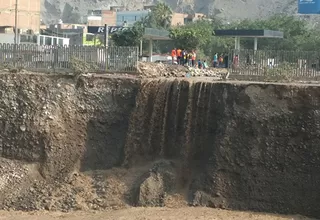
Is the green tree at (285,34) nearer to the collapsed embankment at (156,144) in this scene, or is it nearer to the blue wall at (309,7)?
the blue wall at (309,7)

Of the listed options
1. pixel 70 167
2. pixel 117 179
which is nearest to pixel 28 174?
pixel 70 167

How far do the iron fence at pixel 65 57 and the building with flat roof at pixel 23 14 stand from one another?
106 ft

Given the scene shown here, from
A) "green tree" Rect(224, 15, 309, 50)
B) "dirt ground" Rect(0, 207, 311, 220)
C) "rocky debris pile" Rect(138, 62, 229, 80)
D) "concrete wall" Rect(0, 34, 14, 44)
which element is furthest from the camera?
"green tree" Rect(224, 15, 309, 50)

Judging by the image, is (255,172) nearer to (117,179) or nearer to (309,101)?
(309,101)

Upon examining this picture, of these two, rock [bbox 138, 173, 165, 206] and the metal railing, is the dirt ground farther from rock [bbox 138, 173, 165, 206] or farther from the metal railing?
the metal railing

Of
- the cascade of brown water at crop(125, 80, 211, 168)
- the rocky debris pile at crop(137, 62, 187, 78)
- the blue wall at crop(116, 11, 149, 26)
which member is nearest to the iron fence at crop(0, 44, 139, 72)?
the rocky debris pile at crop(137, 62, 187, 78)

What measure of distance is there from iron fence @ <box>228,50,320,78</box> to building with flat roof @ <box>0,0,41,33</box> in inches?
1483

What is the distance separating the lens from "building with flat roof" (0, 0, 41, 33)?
56.7 metres

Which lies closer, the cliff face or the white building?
the cliff face

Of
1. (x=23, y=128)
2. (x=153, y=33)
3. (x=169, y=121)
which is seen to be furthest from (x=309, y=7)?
(x=23, y=128)

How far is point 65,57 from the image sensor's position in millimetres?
25547

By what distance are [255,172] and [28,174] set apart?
783 cm

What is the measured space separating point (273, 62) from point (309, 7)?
15.6m

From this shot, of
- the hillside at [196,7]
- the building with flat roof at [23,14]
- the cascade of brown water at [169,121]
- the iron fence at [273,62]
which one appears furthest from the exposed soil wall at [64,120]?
the hillside at [196,7]
